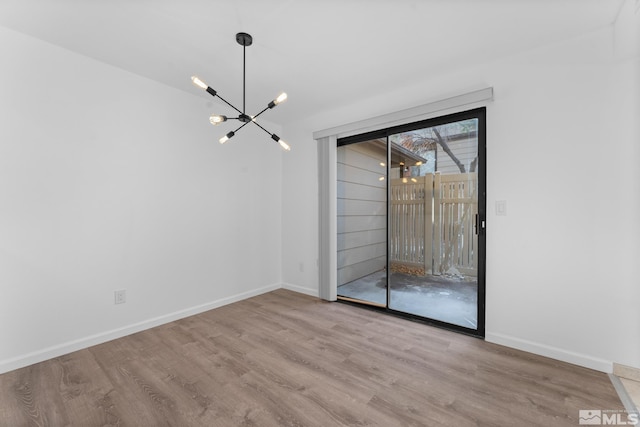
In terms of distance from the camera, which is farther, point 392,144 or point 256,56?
point 392,144

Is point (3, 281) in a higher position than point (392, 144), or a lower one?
lower

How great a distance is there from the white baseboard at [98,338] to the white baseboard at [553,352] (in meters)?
3.05

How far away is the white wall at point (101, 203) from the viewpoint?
2.10 meters

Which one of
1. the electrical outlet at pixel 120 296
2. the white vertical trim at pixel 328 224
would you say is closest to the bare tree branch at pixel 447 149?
the white vertical trim at pixel 328 224

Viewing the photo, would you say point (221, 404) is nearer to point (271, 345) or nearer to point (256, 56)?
point (271, 345)

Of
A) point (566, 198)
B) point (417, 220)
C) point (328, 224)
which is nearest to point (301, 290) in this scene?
point (328, 224)

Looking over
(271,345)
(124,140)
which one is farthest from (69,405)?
(124,140)

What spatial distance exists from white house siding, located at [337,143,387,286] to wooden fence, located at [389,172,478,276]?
A: 37cm

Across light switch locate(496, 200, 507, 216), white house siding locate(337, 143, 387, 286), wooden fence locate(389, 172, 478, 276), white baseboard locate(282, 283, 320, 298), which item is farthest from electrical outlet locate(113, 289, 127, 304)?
light switch locate(496, 200, 507, 216)

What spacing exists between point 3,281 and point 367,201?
3583 millimetres

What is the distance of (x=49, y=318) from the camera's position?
7.29 ft

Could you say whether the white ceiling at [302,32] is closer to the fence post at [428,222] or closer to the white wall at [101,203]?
the white wall at [101,203]

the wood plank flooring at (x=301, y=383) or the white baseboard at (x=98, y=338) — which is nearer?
the wood plank flooring at (x=301, y=383)

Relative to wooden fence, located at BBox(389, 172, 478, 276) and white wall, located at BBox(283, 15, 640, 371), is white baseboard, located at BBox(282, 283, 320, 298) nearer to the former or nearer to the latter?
wooden fence, located at BBox(389, 172, 478, 276)
